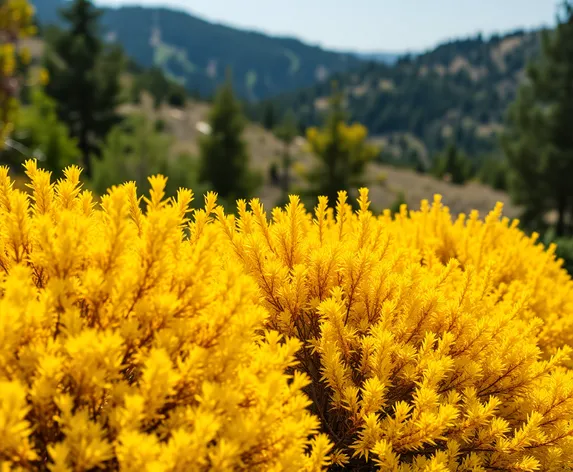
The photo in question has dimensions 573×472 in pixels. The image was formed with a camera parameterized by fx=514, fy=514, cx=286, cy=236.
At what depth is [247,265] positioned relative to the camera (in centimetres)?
274

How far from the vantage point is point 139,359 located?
189 centimetres

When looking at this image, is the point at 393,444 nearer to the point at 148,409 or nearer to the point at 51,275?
the point at 148,409

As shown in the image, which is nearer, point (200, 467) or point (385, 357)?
point (200, 467)

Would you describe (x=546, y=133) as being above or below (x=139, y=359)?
above

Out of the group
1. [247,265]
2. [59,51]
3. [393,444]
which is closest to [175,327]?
[247,265]

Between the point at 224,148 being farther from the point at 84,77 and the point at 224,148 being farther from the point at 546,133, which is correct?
the point at 546,133

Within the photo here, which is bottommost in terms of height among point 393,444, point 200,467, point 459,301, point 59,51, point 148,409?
point 393,444

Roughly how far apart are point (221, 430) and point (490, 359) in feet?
5.15

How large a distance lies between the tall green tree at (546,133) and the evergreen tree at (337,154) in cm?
879

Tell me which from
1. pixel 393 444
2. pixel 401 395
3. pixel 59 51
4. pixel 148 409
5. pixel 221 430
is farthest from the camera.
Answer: pixel 59 51

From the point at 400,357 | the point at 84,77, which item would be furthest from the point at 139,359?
the point at 84,77

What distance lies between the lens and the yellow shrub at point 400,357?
2.35 metres

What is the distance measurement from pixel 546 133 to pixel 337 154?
10.9 m

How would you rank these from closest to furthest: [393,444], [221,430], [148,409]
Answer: [148,409] < [221,430] < [393,444]
